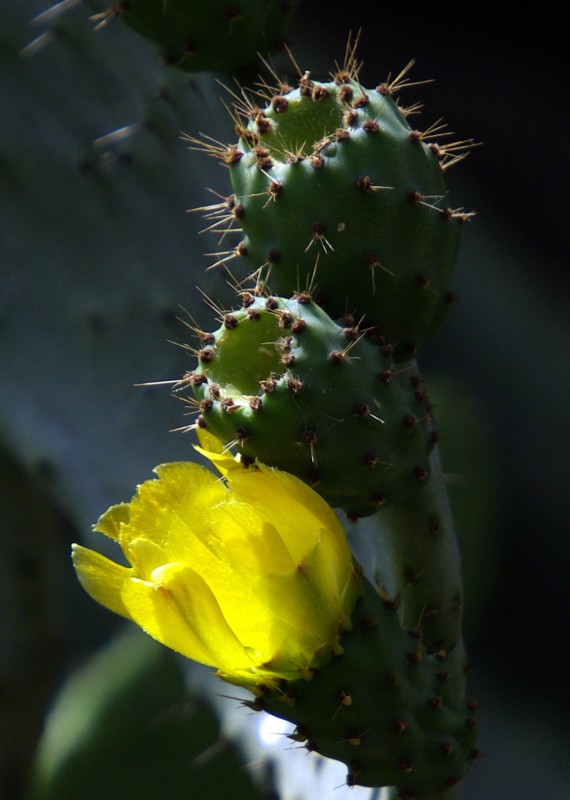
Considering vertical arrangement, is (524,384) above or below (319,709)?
below

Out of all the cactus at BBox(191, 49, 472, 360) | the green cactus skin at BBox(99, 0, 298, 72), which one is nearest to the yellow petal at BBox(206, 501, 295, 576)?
the cactus at BBox(191, 49, 472, 360)

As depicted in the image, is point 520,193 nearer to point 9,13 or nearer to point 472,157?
point 472,157

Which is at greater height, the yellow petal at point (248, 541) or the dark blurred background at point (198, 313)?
the yellow petal at point (248, 541)

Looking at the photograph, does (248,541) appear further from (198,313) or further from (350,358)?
(198,313)

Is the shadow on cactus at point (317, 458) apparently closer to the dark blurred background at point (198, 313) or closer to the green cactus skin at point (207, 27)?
the green cactus skin at point (207, 27)

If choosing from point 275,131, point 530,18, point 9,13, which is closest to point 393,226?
point 275,131

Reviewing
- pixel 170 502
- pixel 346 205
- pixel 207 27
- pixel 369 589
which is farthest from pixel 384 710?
pixel 207 27

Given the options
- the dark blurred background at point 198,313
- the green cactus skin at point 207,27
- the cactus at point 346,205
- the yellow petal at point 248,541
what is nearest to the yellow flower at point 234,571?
the yellow petal at point 248,541
